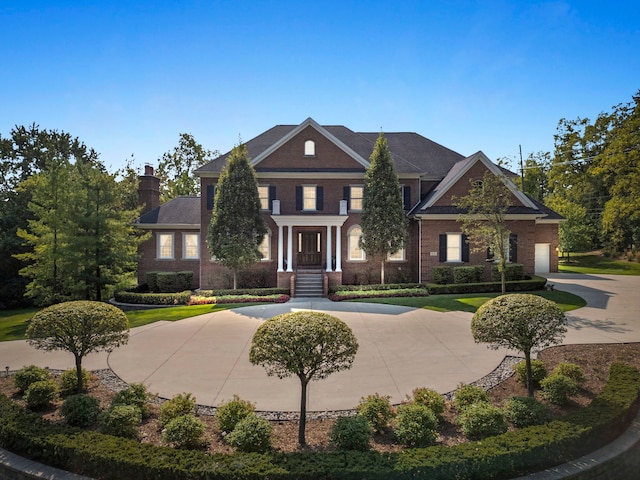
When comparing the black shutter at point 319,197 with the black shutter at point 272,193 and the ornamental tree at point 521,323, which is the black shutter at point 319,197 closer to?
the black shutter at point 272,193

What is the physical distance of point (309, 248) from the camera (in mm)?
23469

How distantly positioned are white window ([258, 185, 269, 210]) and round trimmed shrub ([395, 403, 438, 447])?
1813 cm

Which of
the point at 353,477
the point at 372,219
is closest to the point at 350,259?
the point at 372,219

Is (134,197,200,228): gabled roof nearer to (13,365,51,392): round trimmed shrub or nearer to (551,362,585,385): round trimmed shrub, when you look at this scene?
(13,365,51,392): round trimmed shrub

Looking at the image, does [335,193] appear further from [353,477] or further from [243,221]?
[353,477]

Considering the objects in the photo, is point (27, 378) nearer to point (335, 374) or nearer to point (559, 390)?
point (335, 374)

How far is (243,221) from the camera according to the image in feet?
67.3

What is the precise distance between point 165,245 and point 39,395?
20257 mm

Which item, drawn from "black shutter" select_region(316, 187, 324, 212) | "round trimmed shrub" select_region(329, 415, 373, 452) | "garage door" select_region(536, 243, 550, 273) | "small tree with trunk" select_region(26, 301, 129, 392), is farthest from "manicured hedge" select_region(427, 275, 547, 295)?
"small tree with trunk" select_region(26, 301, 129, 392)

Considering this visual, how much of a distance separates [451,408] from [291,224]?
1605cm

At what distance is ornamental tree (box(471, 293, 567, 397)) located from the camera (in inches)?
253

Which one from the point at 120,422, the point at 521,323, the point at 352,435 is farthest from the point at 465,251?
the point at 120,422

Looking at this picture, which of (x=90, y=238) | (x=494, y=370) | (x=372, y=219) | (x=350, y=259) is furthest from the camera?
(x=350, y=259)

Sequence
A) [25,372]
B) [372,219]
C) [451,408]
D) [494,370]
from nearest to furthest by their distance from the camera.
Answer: [451,408], [25,372], [494,370], [372,219]
